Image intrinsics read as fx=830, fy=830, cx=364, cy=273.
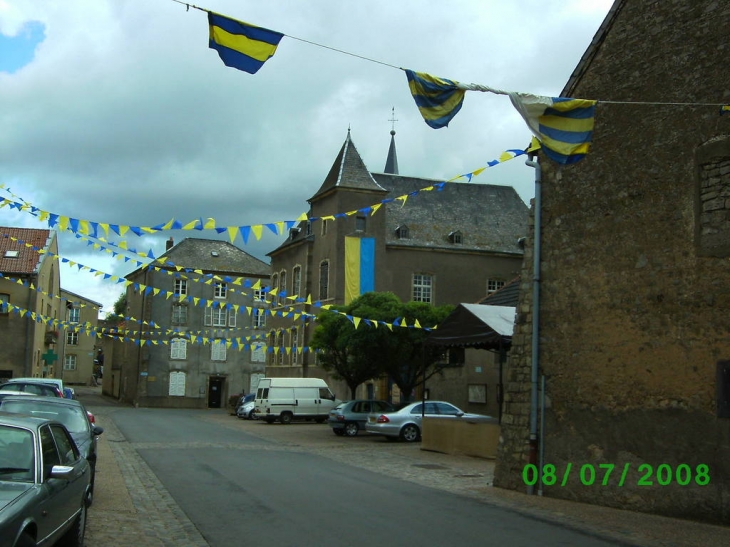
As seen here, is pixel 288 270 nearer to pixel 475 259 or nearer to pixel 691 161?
pixel 475 259

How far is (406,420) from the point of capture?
88.8 feet

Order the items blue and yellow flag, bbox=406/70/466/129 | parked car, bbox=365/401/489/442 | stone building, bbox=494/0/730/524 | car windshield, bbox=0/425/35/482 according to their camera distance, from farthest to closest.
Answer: parked car, bbox=365/401/489/442 < stone building, bbox=494/0/730/524 < blue and yellow flag, bbox=406/70/466/129 < car windshield, bbox=0/425/35/482

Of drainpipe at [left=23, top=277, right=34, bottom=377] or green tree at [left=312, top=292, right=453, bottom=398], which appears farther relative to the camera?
drainpipe at [left=23, top=277, right=34, bottom=377]

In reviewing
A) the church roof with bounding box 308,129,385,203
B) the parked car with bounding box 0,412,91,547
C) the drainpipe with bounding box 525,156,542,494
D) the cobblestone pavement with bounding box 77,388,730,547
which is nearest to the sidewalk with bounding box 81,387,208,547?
the cobblestone pavement with bounding box 77,388,730,547

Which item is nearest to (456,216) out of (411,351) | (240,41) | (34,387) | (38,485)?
(411,351)

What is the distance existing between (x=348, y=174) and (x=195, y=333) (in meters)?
19.9

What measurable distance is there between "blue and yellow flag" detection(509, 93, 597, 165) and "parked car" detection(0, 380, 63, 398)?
1395 cm

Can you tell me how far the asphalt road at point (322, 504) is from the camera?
9.49 metres

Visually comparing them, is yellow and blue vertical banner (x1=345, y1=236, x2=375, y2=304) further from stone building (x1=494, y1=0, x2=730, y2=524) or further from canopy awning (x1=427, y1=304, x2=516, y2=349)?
stone building (x1=494, y1=0, x2=730, y2=524)

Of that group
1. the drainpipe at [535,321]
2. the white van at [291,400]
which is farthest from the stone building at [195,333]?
the drainpipe at [535,321]

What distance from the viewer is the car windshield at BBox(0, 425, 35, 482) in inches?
258

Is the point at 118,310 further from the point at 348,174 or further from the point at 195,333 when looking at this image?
the point at 348,174

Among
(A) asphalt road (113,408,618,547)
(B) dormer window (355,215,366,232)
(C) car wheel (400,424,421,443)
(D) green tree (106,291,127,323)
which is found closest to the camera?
(A) asphalt road (113,408,618,547)

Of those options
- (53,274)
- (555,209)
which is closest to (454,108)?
(555,209)
